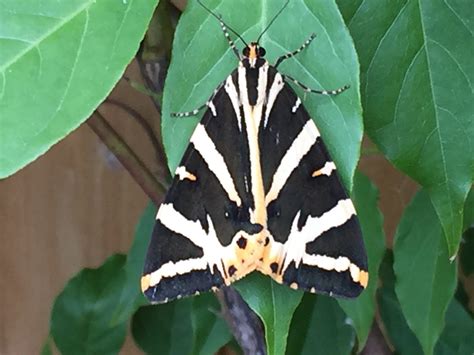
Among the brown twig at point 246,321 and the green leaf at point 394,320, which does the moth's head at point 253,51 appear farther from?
the green leaf at point 394,320

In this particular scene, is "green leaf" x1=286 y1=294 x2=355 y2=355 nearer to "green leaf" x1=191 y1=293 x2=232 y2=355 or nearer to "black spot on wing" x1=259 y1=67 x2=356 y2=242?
"green leaf" x1=191 y1=293 x2=232 y2=355

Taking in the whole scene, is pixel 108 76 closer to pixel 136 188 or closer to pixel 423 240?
pixel 423 240

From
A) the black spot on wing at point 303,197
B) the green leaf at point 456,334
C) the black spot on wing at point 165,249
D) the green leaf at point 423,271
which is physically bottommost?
the green leaf at point 456,334

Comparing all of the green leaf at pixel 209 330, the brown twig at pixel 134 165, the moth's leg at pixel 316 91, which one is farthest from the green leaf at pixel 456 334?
the moth's leg at pixel 316 91

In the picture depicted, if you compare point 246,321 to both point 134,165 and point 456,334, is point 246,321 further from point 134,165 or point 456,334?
point 456,334

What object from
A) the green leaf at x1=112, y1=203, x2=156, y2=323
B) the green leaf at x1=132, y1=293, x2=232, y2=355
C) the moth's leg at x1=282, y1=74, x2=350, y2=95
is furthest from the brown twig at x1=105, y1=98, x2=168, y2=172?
the moth's leg at x1=282, y1=74, x2=350, y2=95

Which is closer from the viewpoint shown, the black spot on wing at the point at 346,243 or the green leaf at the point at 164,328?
the black spot on wing at the point at 346,243

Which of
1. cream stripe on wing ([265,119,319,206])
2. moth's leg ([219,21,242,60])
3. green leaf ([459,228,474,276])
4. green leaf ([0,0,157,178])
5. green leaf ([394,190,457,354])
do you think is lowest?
green leaf ([459,228,474,276])
